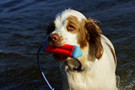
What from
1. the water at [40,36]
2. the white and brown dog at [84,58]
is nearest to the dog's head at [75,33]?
the white and brown dog at [84,58]

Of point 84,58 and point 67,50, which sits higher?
point 67,50

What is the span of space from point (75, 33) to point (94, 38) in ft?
1.11

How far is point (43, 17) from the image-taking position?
9781 millimetres

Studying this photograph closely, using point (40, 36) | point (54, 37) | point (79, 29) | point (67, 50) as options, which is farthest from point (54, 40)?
point (40, 36)

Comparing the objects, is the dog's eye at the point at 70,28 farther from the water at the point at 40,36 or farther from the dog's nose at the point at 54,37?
the water at the point at 40,36

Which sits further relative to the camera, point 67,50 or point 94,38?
point 94,38

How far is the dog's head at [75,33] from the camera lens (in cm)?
316

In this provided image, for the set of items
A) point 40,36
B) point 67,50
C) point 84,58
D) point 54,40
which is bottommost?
point 40,36

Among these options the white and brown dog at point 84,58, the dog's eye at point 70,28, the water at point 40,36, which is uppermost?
the dog's eye at point 70,28

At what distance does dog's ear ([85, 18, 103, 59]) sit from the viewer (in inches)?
136

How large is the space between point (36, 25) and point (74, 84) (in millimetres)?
5682

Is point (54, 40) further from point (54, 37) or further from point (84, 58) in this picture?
point (84, 58)

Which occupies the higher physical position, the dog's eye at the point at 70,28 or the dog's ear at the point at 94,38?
the dog's eye at the point at 70,28

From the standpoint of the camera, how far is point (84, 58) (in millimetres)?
3512
